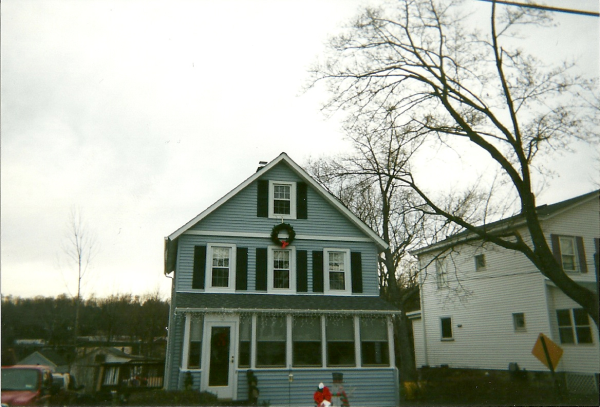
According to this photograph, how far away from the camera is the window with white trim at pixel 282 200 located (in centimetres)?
1817

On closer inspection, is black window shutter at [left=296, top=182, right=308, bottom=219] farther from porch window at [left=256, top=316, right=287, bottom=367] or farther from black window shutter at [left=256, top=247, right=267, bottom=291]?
porch window at [left=256, top=316, right=287, bottom=367]

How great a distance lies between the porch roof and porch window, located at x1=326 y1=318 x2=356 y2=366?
64 cm

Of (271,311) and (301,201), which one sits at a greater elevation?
(301,201)

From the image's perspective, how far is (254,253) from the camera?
1747 centimetres

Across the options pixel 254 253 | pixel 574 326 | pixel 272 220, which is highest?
pixel 272 220

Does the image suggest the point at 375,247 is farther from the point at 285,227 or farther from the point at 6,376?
the point at 6,376

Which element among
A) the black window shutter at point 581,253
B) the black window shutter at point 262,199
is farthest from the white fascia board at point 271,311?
the black window shutter at point 581,253

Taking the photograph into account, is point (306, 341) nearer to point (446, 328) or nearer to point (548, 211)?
point (446, 328)

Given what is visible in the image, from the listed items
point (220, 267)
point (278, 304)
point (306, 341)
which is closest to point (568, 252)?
point (306, 341)

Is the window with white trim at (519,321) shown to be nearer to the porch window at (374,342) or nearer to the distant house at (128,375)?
the porch window at (374,342)

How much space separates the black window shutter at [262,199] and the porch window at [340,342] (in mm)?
4602

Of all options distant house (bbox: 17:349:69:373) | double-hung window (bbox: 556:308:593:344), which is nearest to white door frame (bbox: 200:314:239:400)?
distant house (bbox: 17:349:69:373)

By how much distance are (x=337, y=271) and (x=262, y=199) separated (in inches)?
155

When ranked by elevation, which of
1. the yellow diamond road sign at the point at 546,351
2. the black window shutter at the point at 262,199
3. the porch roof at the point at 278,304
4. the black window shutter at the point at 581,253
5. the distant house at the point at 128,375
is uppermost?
the black window shutter at the point at 262,199
